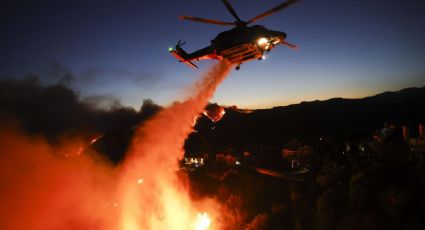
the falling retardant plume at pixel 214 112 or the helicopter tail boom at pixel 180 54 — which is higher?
the helicopter tail boom at pixel 180 54

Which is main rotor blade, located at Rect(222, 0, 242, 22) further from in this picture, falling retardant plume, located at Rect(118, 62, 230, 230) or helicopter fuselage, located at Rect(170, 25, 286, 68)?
falling retardant plume, located at Rect(118, 62, 230, 230)

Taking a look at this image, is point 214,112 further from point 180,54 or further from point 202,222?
point 202,222

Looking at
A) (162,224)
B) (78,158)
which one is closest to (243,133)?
Answer: (162,224)

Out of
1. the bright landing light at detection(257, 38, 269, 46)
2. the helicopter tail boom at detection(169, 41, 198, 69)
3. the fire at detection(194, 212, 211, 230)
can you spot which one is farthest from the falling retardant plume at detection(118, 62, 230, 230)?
the bright landing light at detection(257, 38, 269, 46)

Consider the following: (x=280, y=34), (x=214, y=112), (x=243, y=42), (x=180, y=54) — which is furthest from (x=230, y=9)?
(x=214, y=112)

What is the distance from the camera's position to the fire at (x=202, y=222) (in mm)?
26234

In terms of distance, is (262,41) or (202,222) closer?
(262,41)

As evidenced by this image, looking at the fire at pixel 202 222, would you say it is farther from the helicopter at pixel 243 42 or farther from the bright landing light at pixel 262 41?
the bright landing light at pixel 262 41

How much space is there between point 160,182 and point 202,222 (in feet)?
20.8

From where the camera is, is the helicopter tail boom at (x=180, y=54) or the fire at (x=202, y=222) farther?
the fire at (x=202, y=222)

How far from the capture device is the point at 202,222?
2659cm

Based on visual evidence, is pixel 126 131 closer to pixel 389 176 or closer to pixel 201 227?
pixel 201 227

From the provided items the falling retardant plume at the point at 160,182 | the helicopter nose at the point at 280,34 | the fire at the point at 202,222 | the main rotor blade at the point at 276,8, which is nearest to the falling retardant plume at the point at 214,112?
the falling retardant plume at the point at 160,182

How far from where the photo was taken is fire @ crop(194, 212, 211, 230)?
26234mm
